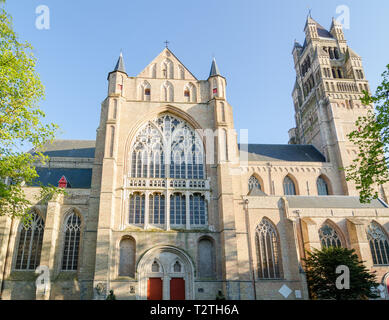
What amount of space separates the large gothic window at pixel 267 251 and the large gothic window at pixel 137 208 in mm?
8912

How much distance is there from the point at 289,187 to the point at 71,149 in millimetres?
24519

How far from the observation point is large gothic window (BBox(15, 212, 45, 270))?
22031 millimetres

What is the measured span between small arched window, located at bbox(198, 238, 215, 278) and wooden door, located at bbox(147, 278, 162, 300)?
288 cm

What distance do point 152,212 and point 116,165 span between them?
14.6 feet

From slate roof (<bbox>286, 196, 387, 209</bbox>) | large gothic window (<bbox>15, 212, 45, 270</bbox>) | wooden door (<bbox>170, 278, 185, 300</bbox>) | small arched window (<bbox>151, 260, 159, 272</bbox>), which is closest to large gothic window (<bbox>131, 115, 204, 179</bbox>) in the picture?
small arched window (<bbox>151, 260, 159, 272</bbox>)

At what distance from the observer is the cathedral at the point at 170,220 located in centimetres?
2119

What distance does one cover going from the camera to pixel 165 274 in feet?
70.7

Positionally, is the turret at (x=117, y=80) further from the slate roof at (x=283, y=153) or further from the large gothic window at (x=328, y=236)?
the large gothic window at (x=328, y=236)

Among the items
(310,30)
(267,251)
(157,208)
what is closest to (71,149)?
(157,208)

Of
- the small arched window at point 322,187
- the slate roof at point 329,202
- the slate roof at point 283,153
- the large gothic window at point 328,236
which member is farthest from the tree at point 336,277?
the slate roof at point 283,153

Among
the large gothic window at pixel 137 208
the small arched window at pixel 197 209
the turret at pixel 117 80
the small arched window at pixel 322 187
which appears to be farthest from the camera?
the small arched window at pixel 322 187

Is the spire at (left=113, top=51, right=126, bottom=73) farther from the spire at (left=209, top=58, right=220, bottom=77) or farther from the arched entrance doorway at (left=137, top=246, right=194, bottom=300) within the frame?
the arched entrance doorway at (left=137, top=246, right=194, bottom=300)

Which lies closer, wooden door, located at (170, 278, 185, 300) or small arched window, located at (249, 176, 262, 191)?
wooden door, located at (170, 278, 185, 300)

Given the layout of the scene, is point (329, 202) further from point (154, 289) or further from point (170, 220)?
point (154, 289)
